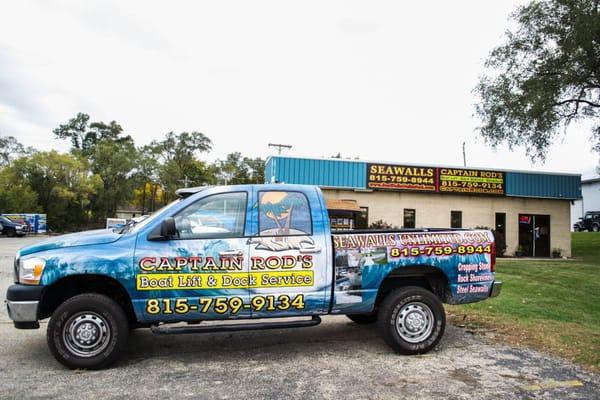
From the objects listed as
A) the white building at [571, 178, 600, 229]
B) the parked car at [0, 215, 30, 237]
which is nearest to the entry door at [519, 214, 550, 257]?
the parked car at [0, 215, 30, 237]

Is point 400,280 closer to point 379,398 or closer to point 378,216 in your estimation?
point 379,398

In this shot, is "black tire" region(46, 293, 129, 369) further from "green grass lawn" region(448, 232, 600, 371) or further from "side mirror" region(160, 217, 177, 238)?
"green grass lawn" region(448, 232, 600, 371)

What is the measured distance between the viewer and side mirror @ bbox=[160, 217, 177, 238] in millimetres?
4812

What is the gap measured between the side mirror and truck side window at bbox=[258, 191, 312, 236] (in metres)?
0.92

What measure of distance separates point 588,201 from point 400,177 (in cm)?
5027

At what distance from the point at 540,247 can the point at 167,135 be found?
71.1 metres

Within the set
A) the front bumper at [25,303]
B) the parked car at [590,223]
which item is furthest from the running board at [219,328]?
the parked car at [590,223]

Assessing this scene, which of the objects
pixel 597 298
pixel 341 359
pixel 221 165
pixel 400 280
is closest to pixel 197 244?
pixel 341 359

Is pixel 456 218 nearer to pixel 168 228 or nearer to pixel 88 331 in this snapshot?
pixel 168 228

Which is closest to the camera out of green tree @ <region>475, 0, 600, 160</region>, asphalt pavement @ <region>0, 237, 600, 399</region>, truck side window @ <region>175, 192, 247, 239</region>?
asphalt pavement @ <region>0, 237, 600, 399</region>

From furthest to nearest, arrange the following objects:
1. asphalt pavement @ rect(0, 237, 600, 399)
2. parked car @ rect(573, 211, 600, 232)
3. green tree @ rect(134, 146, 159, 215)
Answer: green tree @ rect(134, 146, 159, 215), parked car @ rect(573, 211, 600, 232), asphalt pavement @ rect(0, 237, 600, 399)

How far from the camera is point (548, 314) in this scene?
26.6 ft

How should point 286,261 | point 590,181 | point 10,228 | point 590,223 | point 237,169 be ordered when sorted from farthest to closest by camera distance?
point 237,169 < point 590,181 < point 590,223 < point 10,228 < point 286,261

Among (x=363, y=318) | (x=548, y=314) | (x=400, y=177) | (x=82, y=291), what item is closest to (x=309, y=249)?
(x=363, y=318)
